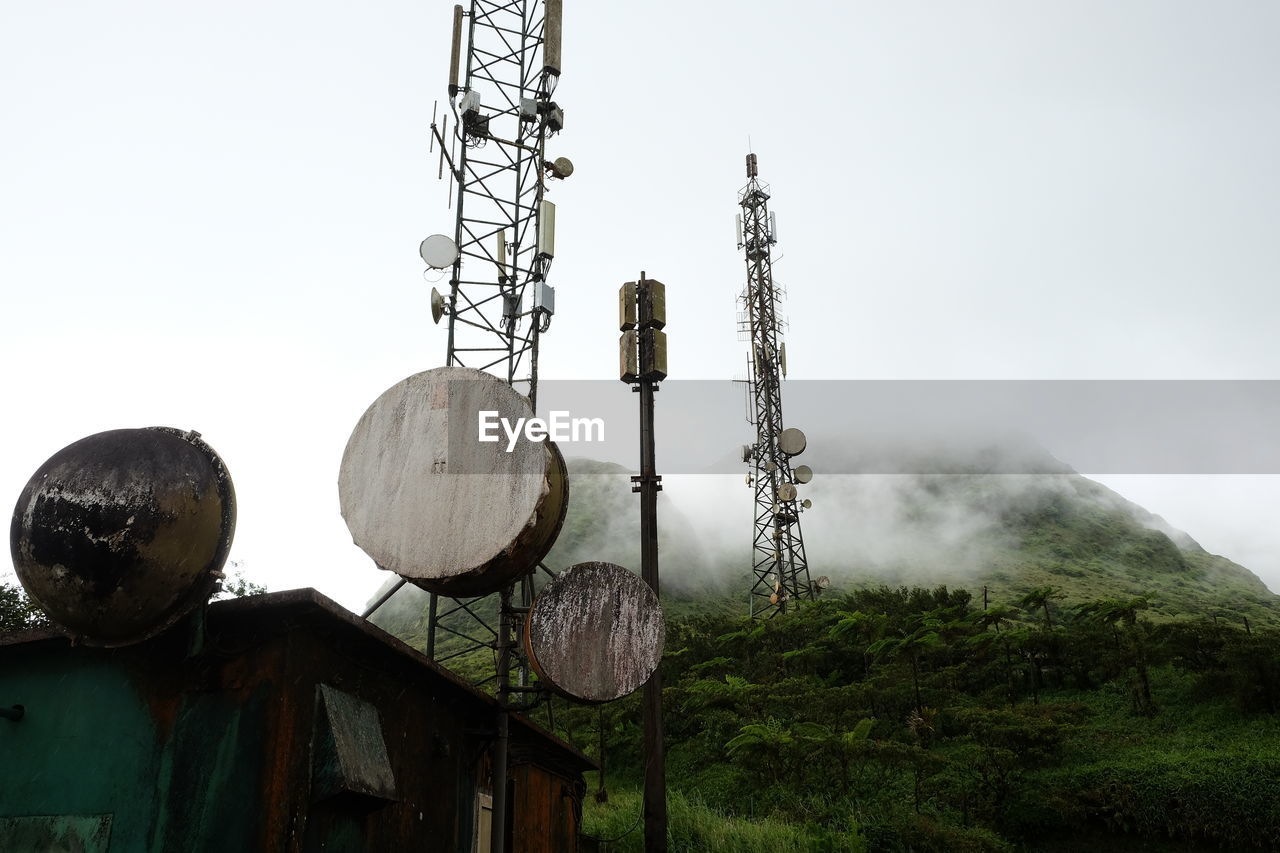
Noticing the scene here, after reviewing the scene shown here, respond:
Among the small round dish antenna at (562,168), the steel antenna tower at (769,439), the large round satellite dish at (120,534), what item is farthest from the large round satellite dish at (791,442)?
the large round satellite dish at (120,534)

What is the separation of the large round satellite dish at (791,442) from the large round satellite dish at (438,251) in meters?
18.8

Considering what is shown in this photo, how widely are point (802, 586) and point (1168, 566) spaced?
1401 inches

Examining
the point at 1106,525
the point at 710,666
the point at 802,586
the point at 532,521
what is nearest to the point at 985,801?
the point at 710,666

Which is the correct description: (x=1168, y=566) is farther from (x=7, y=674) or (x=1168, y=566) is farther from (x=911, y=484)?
(x=7, y=674)

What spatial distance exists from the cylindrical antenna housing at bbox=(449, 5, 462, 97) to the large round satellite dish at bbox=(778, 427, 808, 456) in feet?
60.5

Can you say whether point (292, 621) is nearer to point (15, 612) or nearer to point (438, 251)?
point (438, 251)

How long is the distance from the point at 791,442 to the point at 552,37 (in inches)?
734

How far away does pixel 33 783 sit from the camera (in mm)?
5785

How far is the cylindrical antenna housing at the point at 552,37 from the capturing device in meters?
15.8

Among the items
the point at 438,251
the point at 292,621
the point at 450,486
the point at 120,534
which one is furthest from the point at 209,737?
the point at 438,251

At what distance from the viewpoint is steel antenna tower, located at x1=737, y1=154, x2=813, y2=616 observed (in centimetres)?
3100

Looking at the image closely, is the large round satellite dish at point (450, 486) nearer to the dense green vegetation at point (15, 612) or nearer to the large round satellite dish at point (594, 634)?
the large round satellite dish at point (594, 634)

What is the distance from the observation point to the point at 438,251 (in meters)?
14.7

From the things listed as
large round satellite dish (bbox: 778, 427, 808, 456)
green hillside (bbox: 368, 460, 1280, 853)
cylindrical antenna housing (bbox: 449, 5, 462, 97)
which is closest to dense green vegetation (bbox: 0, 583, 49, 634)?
green hillside (bbox: 368, 460, 1280, 853)
